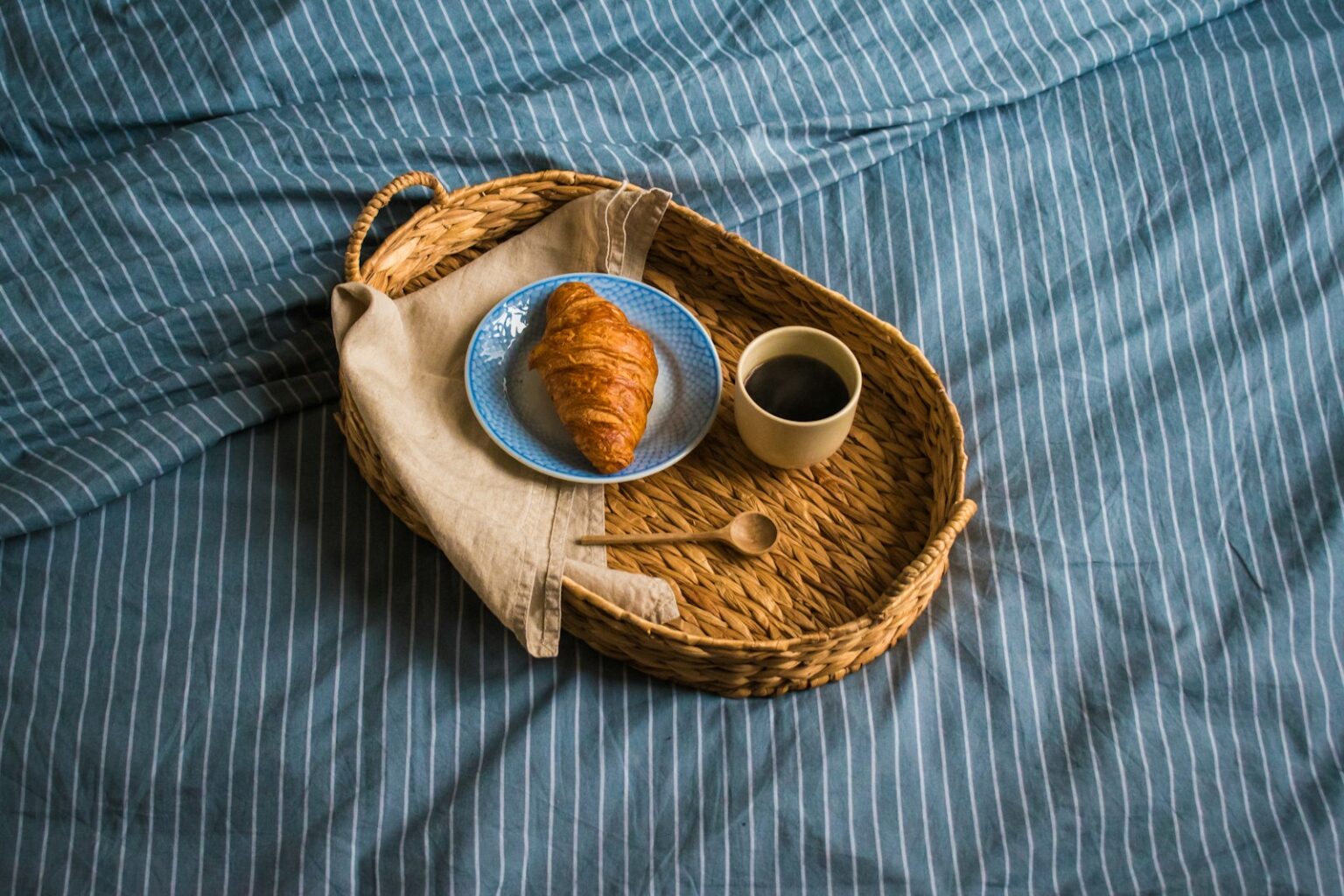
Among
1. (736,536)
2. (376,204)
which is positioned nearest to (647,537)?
(736,536)

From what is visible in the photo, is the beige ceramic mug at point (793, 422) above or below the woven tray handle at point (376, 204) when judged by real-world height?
below

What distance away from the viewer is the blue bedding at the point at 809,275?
76 centimetres

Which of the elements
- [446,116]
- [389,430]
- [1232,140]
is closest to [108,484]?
[389,430]

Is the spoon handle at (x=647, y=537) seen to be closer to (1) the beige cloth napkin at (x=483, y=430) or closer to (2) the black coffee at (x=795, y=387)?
(1) the beige cloth napkin at (x=483, y=430)

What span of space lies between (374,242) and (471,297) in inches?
6.4

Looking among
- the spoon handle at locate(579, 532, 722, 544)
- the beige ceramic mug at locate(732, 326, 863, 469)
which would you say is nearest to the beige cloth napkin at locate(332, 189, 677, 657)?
the spoon handle at locate(579, 532, 722, 544)

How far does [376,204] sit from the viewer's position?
905 millimetres

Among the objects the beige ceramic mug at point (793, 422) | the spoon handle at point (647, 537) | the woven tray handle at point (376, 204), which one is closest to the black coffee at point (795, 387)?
the beige ceramic mug at point (793, 422)

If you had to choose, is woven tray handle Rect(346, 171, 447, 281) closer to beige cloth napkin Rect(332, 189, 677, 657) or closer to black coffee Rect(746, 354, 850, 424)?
beige cloth napkin Rect(332, 189, 677, 657)

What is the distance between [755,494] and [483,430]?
8.8 inches

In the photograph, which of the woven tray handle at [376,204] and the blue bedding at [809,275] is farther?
the woven tray handle at [376,204]

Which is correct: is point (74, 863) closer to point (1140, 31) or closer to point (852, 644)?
point (852, 644)

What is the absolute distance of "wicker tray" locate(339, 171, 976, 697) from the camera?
0.76 metres

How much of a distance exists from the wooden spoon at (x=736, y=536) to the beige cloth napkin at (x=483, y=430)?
17 mm
